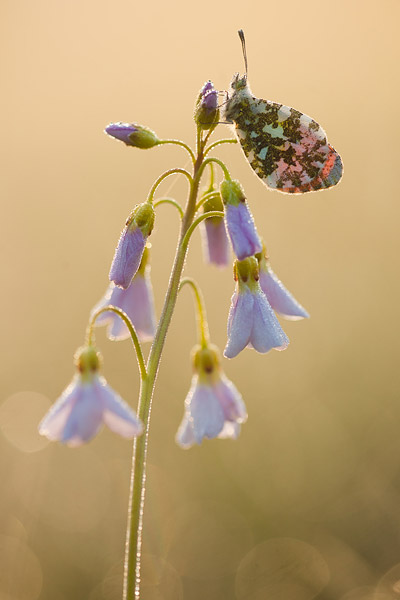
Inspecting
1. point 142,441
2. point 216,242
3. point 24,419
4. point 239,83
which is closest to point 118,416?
point 142,441

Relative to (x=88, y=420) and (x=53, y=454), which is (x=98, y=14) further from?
(x=88, y=420)

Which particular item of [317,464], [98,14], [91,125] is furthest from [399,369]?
[98,14]

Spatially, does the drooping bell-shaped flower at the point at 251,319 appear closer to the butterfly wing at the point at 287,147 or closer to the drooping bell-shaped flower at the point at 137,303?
the butterfly wing at the point at 287,147

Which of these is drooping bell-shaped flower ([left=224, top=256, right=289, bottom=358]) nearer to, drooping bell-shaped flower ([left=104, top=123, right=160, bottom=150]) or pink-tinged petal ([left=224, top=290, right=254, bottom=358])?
pink-tinged petal ([left=224, top=290, right=254, bottom=358])

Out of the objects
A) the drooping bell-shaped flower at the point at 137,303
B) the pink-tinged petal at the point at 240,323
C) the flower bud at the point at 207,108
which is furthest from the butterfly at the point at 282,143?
the drooping bell-shaped flower at the point at 137,303

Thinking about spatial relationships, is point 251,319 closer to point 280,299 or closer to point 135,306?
point 280,299

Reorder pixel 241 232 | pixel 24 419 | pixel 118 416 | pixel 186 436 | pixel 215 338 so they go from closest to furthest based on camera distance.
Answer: pixel 118 416 < pixel 241 232 < pixel 186 436 < pixel 24 419 < pixel 215 338
